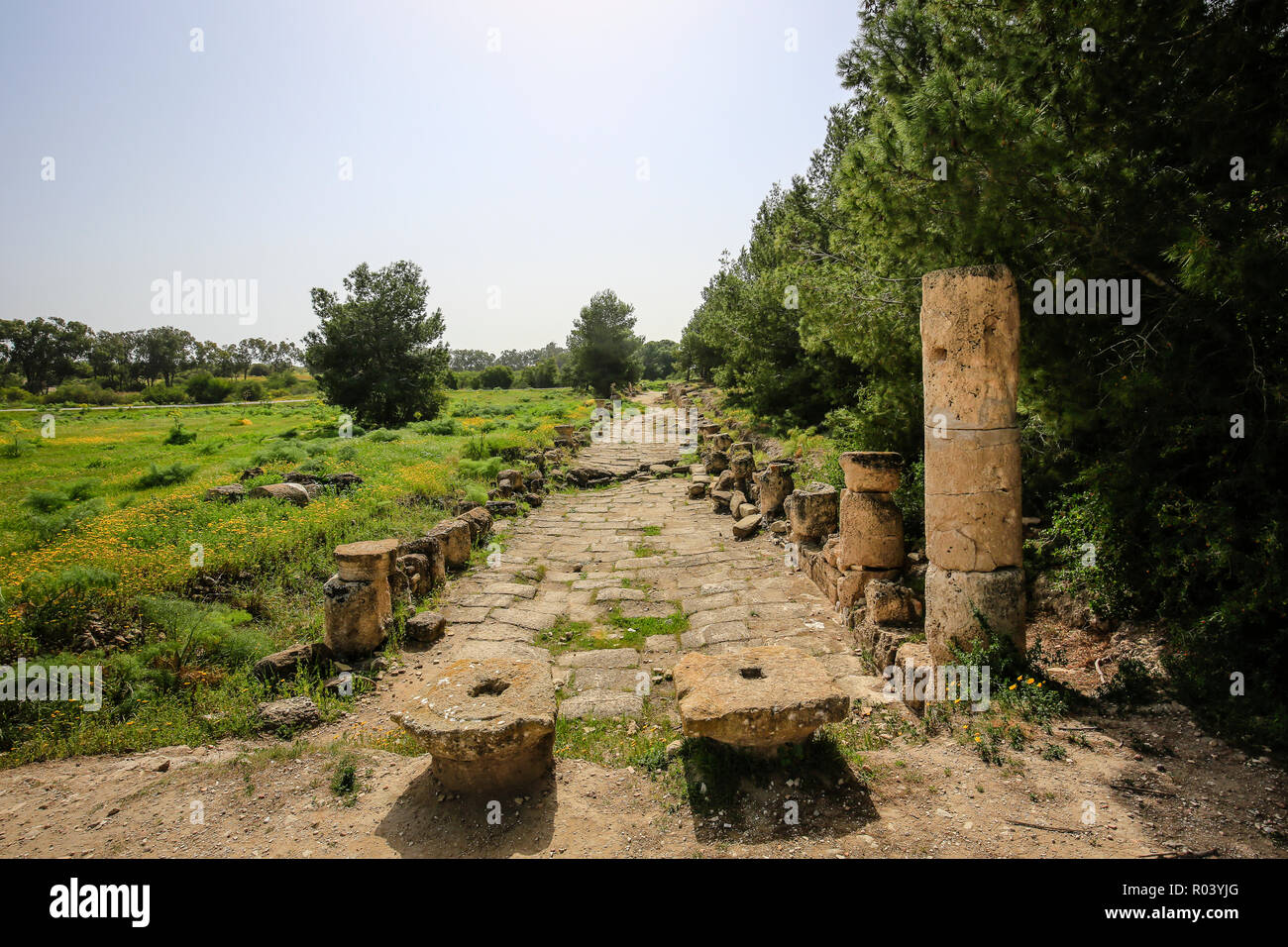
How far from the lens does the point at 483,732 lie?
12.8 ft

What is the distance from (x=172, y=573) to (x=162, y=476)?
832cm

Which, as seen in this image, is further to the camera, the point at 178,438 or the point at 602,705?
the point at 178,438

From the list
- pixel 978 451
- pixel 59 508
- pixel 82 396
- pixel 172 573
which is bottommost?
pixel 172 573

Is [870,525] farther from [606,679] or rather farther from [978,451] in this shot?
[606,679]

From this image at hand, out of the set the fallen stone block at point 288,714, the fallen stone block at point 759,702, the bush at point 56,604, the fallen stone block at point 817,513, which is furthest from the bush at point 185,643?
the fallen stone block at point 817,513

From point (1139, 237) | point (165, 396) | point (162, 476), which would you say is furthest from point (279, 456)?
point (165, 396)

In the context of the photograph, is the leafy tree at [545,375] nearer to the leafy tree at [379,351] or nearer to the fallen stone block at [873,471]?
the leafy tree at [379,351]

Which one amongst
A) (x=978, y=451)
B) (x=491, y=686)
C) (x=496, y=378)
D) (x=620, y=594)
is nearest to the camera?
(x=491, y=686)

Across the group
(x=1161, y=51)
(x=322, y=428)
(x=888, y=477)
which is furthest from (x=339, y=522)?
(x=322, y=428)

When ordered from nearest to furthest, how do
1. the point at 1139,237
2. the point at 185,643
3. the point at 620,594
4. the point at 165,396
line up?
the point at 1139,237, the point at 185,643, the point at 620,594, the point at 165,396

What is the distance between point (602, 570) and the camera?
9.48 m

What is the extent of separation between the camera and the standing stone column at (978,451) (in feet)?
16.3
